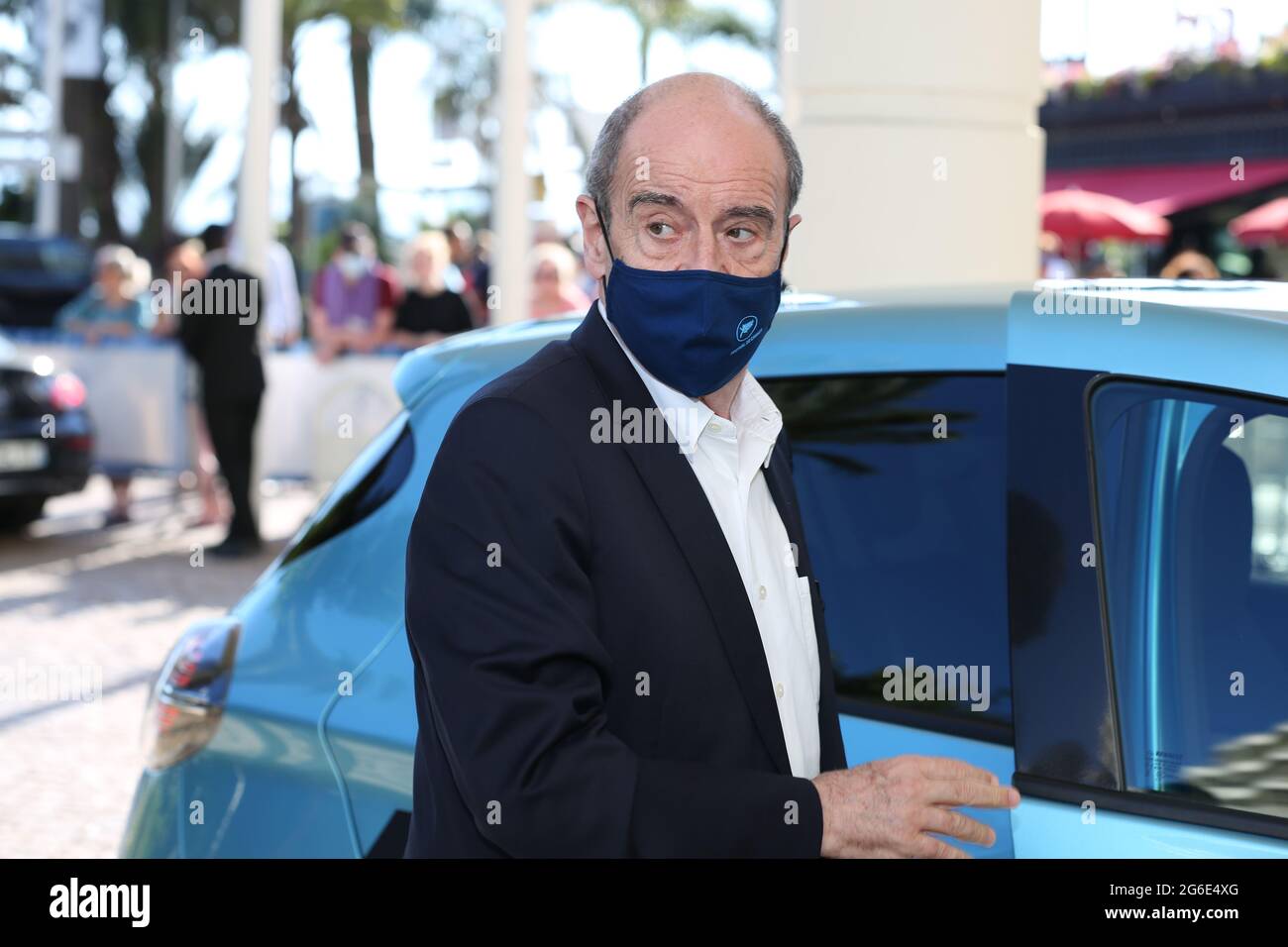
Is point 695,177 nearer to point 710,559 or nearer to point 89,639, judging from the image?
point 710,559

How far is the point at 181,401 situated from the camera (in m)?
12.5

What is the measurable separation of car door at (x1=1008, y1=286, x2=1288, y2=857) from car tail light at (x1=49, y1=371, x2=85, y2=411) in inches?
390

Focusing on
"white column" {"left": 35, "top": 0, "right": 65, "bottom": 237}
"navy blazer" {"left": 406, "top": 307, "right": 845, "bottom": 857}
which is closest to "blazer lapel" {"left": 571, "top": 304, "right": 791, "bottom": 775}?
"navy blazer" {"left": 406, "top": 307, "right": 845, "bottom": 857}

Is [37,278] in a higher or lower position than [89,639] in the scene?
higher

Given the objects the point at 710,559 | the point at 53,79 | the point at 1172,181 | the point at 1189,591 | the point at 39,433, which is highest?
the point at 53,79

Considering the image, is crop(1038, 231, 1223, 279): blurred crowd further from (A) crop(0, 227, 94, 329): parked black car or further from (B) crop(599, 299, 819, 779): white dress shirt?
(A) crop(0, 227, 94, 329): parked black car

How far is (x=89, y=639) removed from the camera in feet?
27.8

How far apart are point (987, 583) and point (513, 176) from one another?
9354mm

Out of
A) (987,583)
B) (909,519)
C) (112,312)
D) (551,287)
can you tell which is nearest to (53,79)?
(112,312)

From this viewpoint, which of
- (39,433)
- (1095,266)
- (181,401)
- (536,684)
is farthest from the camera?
(181,401)

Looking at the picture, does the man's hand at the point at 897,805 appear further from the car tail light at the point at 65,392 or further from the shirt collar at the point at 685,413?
the car tail light at the point at 65,392

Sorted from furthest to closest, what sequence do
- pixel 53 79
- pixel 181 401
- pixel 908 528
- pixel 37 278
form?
pixel 37 278 → pixel 53 79 → pixel 181 401 → pixel 908 528

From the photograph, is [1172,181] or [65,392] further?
[1172,181]

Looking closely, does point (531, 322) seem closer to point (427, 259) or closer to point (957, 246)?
point (957, 246)
